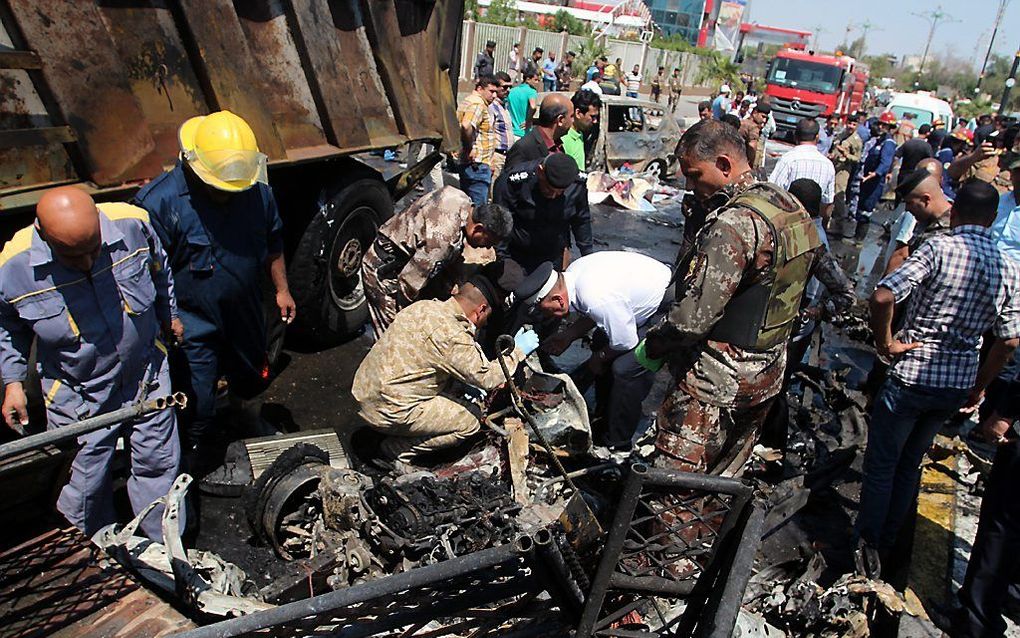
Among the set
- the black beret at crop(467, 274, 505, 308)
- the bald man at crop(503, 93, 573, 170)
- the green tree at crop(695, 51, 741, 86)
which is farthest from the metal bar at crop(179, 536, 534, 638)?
the green tree at crop(695, 51, 741, 86)

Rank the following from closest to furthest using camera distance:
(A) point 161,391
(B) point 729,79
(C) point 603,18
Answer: (A) point 161,391 → (B) point 729,79 → (C) point 603,18

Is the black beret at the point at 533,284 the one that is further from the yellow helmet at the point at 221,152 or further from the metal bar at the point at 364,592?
the metal bar at the point at 364,592

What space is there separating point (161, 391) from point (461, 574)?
229 centimetres

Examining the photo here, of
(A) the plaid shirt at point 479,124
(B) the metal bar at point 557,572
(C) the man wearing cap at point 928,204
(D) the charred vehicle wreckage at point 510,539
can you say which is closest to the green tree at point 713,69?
(A) the plaid shirt at point 479,124

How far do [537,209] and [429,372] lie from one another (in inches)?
76.3

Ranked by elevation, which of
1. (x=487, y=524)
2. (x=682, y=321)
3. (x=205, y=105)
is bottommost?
(x=487, y=524)

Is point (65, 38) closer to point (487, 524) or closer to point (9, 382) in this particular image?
point (9, 382)

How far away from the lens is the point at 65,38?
320 cm

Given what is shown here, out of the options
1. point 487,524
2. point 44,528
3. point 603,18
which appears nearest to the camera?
point 44,528

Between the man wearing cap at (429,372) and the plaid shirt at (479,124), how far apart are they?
4.37 meters

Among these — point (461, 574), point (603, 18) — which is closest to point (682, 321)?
point (461, 574)

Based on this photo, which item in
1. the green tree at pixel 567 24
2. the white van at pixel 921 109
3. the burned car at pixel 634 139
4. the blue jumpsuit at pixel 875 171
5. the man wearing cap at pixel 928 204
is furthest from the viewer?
the green tree at pixel 567 24

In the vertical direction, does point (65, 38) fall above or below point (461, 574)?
above

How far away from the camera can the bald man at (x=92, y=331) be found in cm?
273
